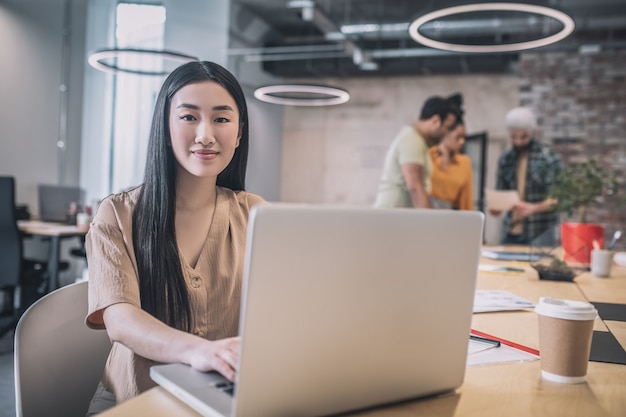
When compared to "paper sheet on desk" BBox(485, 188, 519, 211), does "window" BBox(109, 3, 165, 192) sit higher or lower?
higher

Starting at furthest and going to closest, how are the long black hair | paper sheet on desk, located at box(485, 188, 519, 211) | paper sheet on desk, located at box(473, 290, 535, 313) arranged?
paper sheet on desk, located at box(485, 188, 519, 211) → paper sheet on desk, located at box(473, 290, 535, 313) → the long black hair

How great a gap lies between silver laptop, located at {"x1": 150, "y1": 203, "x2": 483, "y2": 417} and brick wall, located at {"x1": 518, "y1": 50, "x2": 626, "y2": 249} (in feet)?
24.7

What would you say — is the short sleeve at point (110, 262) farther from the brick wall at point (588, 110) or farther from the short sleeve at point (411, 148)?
→ the brick wall at point (588, 110)

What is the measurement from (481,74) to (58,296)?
8566 mm

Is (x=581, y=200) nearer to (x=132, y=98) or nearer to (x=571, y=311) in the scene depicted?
(x=571, y=311)

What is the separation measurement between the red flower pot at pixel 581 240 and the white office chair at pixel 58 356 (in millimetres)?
2294

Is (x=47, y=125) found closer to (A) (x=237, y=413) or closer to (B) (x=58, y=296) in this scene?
(B) (x=58, y=296)

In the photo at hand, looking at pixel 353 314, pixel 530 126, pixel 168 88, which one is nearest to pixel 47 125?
pixel 530 126

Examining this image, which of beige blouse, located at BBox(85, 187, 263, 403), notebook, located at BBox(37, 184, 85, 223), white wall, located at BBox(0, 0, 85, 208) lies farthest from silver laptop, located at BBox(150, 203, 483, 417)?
white wall, located at BBox(0, 0, 85, 208)

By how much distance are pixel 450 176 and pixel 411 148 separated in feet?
1.45

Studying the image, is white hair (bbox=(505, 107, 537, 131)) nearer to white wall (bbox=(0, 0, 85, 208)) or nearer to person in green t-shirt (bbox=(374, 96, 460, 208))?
person in green t-shirt (bbox=(374, 96, 460, 208))

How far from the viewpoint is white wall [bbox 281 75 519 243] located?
8.77 m

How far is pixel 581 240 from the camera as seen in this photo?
2.76 m

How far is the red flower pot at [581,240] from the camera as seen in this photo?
2.75m
